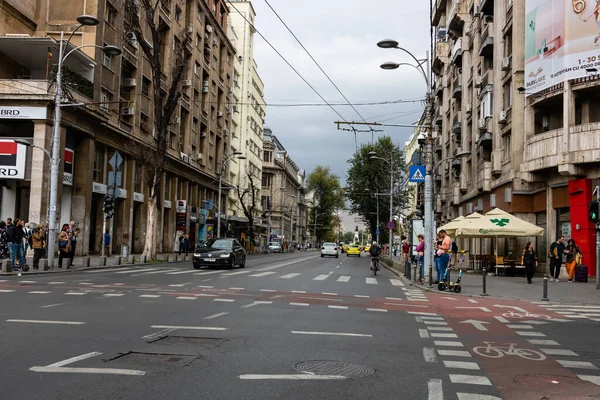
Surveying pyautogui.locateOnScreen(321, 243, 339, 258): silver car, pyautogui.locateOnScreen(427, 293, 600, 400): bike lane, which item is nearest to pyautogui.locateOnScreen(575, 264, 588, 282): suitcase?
pyautogui.locateOnScreen(427, 293, 600, 400): bike lane

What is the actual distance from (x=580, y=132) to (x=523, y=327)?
16.4m

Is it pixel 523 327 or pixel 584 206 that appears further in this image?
pixel 584 206

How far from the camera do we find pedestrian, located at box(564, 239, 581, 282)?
75.5 ft

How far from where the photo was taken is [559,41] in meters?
24.5

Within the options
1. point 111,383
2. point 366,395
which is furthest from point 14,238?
point 366,395

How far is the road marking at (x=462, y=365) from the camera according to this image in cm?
652

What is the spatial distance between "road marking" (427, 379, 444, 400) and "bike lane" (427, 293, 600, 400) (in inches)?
9.3

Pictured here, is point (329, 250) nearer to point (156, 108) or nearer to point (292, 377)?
point (156, 108)

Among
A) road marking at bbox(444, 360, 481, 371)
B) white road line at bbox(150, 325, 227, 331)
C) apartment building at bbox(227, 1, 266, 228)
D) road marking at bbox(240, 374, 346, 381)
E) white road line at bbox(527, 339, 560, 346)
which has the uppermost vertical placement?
apartment building at bbox(227, 1, 266, 228)

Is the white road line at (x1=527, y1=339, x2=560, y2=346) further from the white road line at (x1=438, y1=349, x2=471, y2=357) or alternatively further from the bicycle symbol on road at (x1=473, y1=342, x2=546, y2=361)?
the white road line at (x1=438, y1=349, x2=471, y2=357)

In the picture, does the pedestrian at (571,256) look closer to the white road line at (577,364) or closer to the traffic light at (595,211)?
the traffic light at (595,211)

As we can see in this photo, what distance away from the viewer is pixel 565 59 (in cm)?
2406

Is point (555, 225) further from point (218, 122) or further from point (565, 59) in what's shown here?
point (218, 122)

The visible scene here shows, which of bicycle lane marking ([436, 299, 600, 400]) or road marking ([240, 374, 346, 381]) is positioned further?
road marking ([240, 374, 346, 381])
